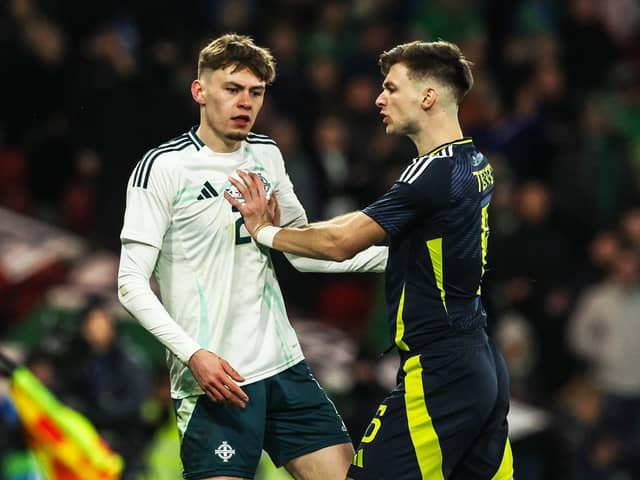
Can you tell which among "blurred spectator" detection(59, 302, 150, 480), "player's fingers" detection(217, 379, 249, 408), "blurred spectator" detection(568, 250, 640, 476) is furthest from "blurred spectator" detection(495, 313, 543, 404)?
"player's fingers" detection(217, 379, 249, 408)

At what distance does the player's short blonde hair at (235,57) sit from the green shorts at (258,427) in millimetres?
1277

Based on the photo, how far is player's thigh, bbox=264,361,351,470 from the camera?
19.5 feet

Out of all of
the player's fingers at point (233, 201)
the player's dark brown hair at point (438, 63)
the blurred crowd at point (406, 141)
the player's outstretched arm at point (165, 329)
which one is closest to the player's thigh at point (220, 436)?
the player's outstretched arm at point (165, 329)

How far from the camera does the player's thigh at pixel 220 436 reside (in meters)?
5.72

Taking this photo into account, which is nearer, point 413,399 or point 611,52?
point 413,399

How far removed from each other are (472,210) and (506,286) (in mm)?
5923

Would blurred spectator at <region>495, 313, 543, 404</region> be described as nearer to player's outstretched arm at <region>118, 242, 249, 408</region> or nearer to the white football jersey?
the white football jersey

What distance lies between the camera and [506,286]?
11.5m

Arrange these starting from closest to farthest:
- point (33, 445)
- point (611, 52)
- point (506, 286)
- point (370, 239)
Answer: point (370, 239) → point (33, 445) → point (506, 286) → point (611, 52)

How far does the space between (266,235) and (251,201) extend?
0.52 ft

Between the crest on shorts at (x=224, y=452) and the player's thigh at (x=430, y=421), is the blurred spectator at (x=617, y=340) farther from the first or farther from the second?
the crest on shorts at (x=224, y=452)

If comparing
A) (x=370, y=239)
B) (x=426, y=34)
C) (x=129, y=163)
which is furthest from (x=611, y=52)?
(x=370, y=239)

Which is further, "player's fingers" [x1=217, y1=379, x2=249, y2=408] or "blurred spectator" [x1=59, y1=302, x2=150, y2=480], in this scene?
"blurred spectator" [x1=59, y1=302, x2=150, y2=480]

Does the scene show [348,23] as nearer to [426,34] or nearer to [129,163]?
[426,34]
